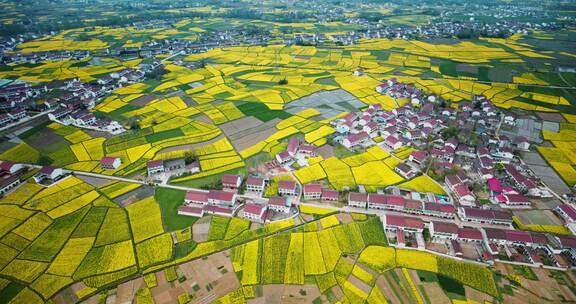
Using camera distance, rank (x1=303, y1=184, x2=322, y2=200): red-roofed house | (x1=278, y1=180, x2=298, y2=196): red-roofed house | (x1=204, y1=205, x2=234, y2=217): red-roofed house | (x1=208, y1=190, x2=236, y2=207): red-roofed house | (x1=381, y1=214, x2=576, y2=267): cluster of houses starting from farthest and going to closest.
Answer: (x1=278, y1=180, x2=298, y2=196): red-roofed house < (x1=303, y1=184, x2=322, y2=200): red-roofed house < (x1=208, y1=190, x2=236, y2=207): red-roofed house < (x1=204, y1=205, x2=234, y2=217): red-roofed house < (x1=381, y1=214, x2=576, y2=267): cluster of houses

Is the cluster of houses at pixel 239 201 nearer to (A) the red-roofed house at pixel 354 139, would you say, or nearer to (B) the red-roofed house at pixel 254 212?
(B) the red-roofed house at pixel 254 212

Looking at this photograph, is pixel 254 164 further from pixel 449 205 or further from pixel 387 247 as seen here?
pixel 449 205

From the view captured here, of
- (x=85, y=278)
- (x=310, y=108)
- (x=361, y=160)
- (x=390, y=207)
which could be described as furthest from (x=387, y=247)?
(x=310, y=108)

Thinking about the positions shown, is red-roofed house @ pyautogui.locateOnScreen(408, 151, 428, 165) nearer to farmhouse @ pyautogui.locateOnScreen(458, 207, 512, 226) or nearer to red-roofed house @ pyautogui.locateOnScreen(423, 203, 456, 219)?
red-roofed house @ pyautogui.locateOnScreen(423, 203, 456, 219)

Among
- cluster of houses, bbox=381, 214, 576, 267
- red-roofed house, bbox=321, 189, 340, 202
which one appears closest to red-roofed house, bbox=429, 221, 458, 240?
cluster of houses, bbox=381, 214, 576, 267

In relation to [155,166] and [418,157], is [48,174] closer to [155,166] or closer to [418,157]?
[155,166]

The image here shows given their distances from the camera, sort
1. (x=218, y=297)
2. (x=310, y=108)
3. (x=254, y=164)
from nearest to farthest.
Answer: (x=218, y=297) < (x=254, y=164) < (x=310, y=108)
